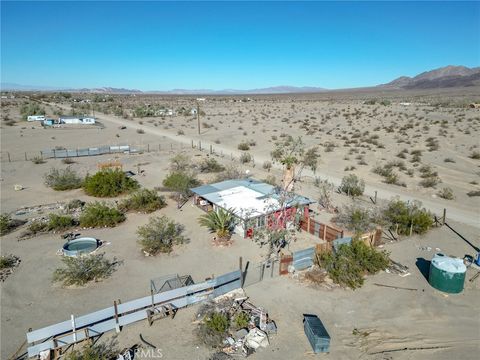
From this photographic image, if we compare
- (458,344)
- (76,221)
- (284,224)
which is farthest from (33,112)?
(458,344)

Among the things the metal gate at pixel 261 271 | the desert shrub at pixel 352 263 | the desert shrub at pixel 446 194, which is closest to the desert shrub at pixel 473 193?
the desert shrub at pixel 446 194

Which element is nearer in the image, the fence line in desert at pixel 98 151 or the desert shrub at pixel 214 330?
the desert shrub at pixel 214 330

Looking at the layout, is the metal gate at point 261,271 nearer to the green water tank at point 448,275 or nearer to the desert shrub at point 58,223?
the green water tank at point 448,275

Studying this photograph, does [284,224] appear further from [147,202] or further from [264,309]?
[147,202]

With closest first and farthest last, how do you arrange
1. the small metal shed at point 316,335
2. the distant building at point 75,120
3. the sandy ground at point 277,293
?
the small metal shed at point 316,335 < the sandy ground at point 277,293 < the distant building at point 75,120

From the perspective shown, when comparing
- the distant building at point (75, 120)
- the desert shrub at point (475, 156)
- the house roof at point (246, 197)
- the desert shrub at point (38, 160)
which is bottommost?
the desert shrub at point (38, 160)

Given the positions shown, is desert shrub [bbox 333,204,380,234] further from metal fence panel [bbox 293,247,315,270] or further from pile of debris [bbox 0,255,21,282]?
pile of debris [bbox 0,255,21,282]

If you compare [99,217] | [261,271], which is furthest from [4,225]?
[261,271]

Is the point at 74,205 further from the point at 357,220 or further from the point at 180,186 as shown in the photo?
the point at 357,220
